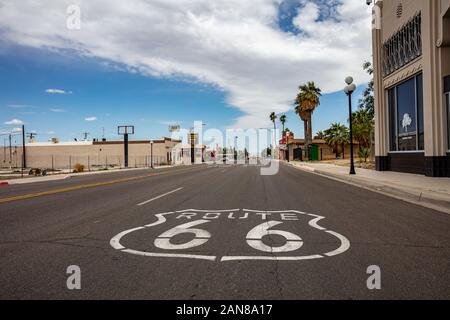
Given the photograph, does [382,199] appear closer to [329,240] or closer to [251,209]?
[251,209]

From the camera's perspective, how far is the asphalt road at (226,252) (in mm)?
3717

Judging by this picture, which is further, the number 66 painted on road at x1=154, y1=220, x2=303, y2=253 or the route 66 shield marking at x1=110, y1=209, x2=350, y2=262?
the number 66 painted on road at x1=154, y1=220, x2=303, y2=253

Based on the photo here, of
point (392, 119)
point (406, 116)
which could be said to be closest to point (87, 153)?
point (392, 119)

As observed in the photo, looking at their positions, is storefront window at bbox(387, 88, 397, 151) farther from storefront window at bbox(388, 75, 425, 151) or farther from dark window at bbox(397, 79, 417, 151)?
dark window at bbox(397, 79, 417, 151)

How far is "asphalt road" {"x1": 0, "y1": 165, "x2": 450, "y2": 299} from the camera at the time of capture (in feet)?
12.2

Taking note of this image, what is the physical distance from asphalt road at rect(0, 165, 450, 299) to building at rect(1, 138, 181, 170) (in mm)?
71220

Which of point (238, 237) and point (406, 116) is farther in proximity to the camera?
point (406, 116)

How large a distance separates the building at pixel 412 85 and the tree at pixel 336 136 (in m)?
48.4

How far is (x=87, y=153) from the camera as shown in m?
83.1

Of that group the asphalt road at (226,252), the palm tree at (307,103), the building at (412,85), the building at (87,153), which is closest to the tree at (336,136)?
the palm tree at (307,103)

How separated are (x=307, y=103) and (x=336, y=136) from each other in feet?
53.0

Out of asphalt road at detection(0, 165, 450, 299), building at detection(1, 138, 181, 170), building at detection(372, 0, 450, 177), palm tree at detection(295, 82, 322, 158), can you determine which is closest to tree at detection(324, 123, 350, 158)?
palm tree at detection(295, 82, 322, 158)

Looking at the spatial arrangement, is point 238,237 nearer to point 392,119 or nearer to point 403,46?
point 403,46

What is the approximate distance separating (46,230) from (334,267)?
537 centimetres
